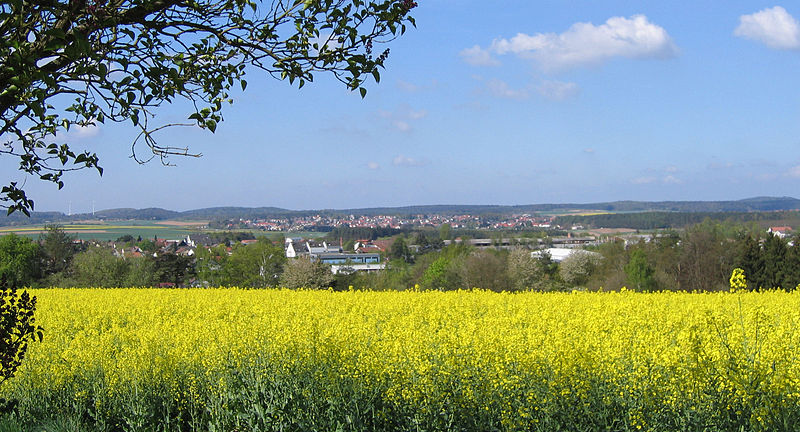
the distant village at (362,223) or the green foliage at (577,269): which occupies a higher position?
Result: the distant village at (362,223)

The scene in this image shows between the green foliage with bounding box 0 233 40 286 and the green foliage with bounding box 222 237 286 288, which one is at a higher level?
the green foliage with bounding box 0 233 40 286

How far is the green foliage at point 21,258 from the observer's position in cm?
4128

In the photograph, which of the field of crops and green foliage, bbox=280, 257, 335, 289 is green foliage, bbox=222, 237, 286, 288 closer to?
green foliage, bbox=280, 257, 335, 289

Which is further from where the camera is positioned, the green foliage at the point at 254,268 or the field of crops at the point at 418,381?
the green foliage at the point at 254,268

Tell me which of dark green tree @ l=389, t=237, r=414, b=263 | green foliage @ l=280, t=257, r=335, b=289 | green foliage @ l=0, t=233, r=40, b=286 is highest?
green foliage @ l=0, t=233, r=40, b=286

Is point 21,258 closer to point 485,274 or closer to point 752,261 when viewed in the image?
point 485,274

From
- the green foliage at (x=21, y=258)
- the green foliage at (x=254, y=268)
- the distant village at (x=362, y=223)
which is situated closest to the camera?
the green foliage at (x=21, y=258)

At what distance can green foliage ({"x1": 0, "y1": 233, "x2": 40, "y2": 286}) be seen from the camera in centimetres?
4128

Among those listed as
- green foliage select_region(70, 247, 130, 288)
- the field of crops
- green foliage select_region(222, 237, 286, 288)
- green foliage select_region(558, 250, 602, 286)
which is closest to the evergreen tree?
green foliage select_region(558, 250, 602, 286)

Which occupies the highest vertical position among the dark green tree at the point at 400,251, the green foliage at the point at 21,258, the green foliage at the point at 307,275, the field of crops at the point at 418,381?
the field of crops at the point at 418,381

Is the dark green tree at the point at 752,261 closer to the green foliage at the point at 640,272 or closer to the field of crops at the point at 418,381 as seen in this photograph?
the green foliage at the point at 640,272

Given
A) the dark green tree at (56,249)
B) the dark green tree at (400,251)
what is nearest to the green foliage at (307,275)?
the dark green tree at (56,249)

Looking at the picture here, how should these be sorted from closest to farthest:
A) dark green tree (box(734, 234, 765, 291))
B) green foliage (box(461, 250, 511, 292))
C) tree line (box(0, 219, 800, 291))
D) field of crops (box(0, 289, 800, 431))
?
field of crops (box(0, 289, 800, 431))
tree line (box(0, 219, 800, 291))
dark green tree (box(734, 234, 765, 291))
green foliage (box(461, 250, 511, 292))

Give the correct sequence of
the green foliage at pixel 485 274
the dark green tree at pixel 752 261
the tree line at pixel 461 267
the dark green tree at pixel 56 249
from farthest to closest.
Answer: the green foliage at pixel 485 274 < the dark green tree at pixel 56 249 < the dark green tree at pixel 752 261 < the tree line at pixel 461 267
